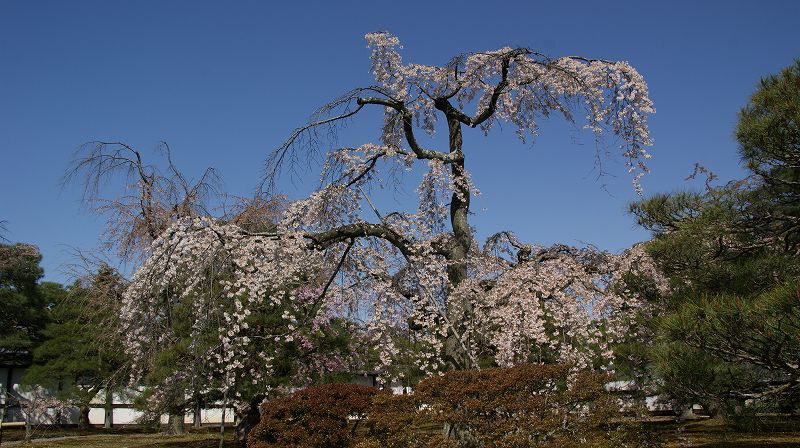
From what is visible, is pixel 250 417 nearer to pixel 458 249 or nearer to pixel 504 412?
pixel 458 249

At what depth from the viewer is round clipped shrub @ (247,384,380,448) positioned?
26.0 ft

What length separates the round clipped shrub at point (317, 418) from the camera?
7.93 m

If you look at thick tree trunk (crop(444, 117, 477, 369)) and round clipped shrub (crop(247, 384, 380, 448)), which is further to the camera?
thick tree trunk (crop(444, 117, 477, 369))

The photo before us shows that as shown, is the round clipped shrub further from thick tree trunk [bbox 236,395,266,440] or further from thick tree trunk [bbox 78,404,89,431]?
thick tree trunk [bbox 78,404,89,431]

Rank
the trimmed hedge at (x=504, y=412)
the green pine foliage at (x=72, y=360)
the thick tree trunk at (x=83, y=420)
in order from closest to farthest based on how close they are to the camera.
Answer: the trimmed hedge at (x=504, y=412) → the green pine foliage at (x=72, y=360) → the thick tree trunk at (x=83, y=420)

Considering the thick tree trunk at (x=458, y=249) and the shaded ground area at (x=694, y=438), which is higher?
the thick tree trunk at (x=458, y=249)

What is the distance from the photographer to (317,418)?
804 centimetres

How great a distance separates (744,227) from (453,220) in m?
4.61

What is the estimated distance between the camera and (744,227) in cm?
772

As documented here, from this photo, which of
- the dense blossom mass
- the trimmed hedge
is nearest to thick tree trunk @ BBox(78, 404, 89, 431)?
the dense blossom mass

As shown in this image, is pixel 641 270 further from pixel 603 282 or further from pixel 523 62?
pixel 523 62

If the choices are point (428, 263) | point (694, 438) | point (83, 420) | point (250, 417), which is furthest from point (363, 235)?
point (83, 420)

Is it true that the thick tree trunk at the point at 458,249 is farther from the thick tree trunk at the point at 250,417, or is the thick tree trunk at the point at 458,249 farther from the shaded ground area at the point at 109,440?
the shaded ground area at the point at 109,440

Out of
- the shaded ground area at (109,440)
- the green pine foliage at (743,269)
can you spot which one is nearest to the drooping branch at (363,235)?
the green pine foliage at (743,269)
